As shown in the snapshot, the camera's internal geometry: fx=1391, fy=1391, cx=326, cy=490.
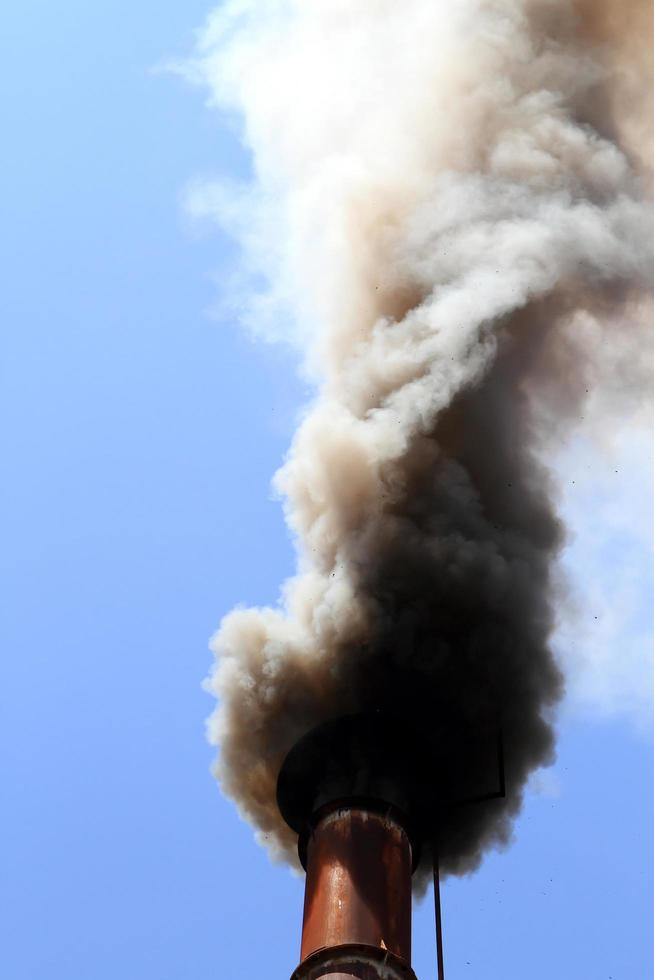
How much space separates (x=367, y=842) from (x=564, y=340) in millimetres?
5763

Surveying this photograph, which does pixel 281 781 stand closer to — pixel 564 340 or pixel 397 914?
pixel 397 914

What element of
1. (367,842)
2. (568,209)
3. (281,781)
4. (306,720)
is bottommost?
(367,842)

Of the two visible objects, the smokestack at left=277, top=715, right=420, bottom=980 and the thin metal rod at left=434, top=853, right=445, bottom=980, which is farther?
the thin metal rod at left=434, top=853, right=445, bottom=980

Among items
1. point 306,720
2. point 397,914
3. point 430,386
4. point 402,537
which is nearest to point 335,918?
point 397,914

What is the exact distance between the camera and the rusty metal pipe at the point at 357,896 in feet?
28.9

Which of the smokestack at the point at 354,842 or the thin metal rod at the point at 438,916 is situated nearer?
the smokestack at the point at 354,842

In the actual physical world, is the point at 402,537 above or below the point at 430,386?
below

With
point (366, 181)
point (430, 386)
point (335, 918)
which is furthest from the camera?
point (366, 181)

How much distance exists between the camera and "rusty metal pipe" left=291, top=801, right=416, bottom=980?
8820 millimetres

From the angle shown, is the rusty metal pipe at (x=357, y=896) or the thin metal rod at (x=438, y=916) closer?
the rusty metal pipe at (x=357, y=896)

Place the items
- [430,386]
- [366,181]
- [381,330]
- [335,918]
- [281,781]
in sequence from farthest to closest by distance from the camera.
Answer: [366,181] → [381,330] → [430,386] → [281,781] → [335,918]

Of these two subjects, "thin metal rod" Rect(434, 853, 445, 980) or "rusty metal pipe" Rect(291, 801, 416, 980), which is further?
"thin metal rod" Rect(434, 853, 445, 980)

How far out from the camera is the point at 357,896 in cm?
912

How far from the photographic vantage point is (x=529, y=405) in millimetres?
13031
